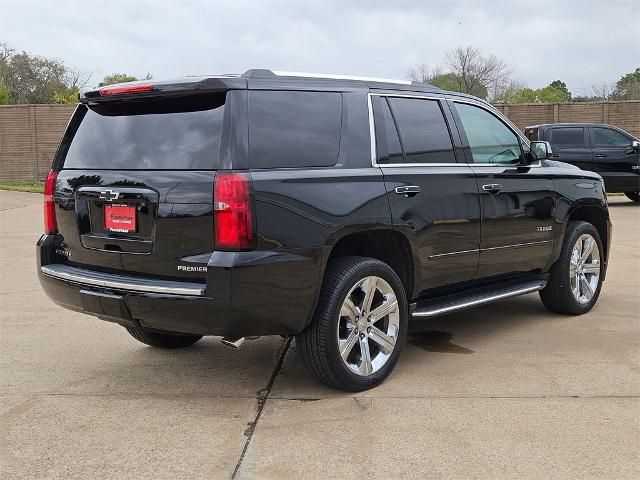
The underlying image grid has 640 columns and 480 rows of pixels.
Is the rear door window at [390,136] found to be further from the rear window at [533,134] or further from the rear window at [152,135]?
the rear window at [533,134]

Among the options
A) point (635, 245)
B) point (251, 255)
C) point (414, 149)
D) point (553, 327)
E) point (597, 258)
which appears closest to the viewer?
point (251, 255)

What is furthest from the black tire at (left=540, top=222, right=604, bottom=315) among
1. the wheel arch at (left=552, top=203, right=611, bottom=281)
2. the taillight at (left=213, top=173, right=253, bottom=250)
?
the taillight at (left=213, top=173, right=253, bottom=250)

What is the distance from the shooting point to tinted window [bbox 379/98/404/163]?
180 inches

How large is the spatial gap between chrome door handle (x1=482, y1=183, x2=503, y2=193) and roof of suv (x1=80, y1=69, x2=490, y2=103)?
41.6 inches

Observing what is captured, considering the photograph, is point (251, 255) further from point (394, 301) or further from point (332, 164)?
point (394, 301)

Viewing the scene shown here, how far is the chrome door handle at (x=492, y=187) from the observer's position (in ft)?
17.0

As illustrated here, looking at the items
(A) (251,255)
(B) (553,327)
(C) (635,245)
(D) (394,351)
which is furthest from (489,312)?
(C) (635,245)

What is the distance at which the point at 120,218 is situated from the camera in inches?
158

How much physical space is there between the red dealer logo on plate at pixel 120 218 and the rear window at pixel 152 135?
0.24 meters

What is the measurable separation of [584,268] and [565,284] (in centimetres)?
40

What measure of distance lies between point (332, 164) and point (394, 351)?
49.6 inches

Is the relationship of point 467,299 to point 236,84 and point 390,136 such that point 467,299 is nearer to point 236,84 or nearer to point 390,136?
point 390,136

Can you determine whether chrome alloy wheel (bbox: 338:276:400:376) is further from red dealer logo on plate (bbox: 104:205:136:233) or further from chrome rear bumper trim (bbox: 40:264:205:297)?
red dealer logo on plate (bbox: 104:205:136:233)

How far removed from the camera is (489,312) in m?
6.50
